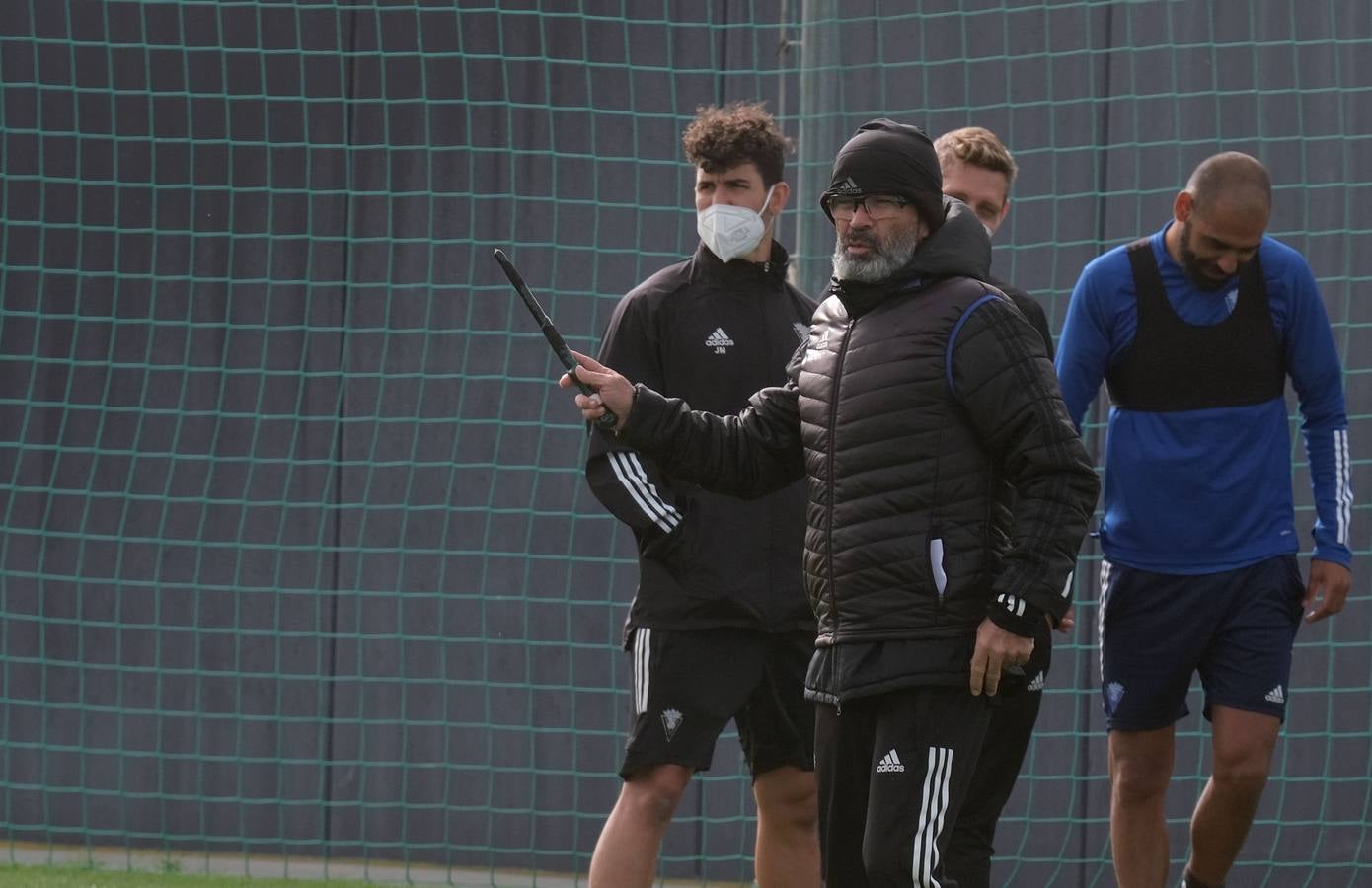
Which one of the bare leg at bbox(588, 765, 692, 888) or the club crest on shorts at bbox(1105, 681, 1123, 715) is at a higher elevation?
the club crest on shorts at bbox(1105, 681, 1123, 715)

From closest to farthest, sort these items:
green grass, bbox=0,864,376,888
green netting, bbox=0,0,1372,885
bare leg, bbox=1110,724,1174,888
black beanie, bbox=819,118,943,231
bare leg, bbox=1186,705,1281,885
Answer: black beanie, bbox=819,118,943,231
bare leg, bbox=1186,705,1281,885
bare leg, bbox=1110,724,1174,888
green grass, bbox=0,864,376,888
green netting, bbox=0,0,1372,885

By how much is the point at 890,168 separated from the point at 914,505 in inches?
25.3

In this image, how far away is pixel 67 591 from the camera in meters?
6.22

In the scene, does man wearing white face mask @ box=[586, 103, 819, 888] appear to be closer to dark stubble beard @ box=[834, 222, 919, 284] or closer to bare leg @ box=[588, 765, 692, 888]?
bare leg @ box=[588, 765, 692, 888]

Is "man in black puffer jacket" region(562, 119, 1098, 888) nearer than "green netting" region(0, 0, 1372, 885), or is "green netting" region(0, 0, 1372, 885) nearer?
"man in black puffer jacket" region(562, 119, 1098, 888)

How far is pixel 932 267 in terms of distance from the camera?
130 inches

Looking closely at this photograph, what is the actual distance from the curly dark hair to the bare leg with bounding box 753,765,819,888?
4.73ft

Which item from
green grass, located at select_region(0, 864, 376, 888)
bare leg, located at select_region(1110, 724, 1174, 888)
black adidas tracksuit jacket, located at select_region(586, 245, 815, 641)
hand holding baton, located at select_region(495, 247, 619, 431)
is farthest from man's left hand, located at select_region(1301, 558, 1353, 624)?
green grass, located at select_region(0, 864, 376, 888)

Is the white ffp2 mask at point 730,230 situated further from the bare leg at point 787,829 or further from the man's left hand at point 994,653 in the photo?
the man's left hand at point 994,653

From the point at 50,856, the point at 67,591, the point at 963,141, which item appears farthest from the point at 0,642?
the point at 963,141

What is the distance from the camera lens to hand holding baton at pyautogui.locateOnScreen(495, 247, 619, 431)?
3.10 meters

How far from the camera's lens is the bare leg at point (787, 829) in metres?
4.20

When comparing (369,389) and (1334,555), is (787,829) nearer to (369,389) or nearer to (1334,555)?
(1334,555)

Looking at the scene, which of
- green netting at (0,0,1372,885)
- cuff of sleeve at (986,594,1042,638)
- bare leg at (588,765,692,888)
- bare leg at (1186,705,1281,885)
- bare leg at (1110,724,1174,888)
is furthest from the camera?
green netting at (0,0,1372,885)
